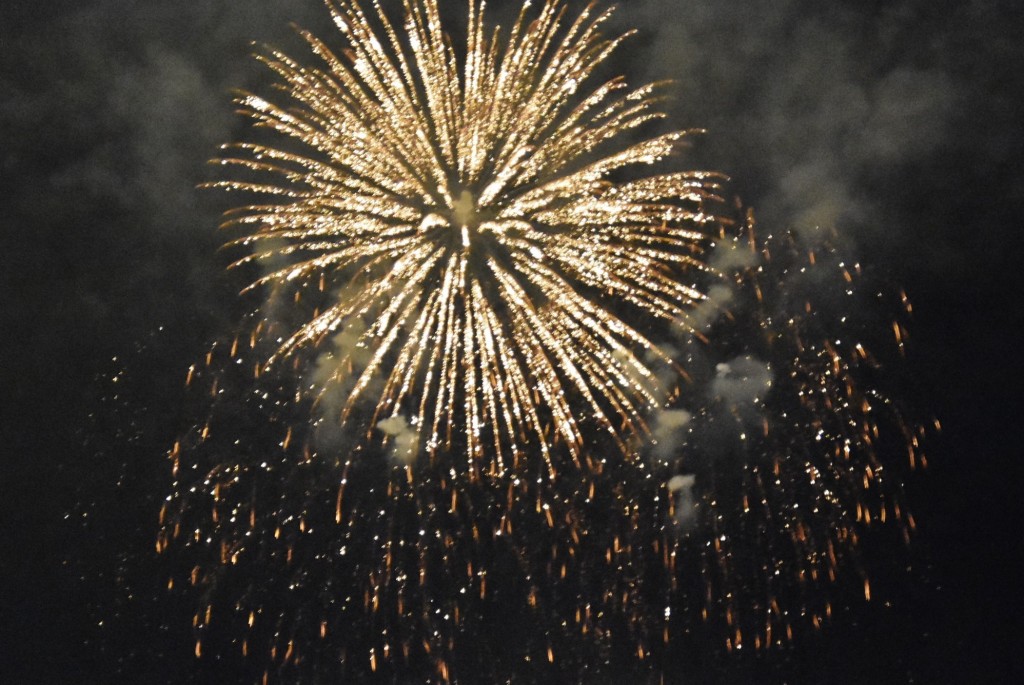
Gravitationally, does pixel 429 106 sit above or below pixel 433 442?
above

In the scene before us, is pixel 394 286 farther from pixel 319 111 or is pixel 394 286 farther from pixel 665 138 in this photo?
pixel 665 138

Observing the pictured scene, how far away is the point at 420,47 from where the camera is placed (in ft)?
24.6

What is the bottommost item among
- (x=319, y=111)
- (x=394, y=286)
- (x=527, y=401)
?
(x=527, y=401)

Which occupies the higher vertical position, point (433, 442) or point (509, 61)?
point (509, 61)

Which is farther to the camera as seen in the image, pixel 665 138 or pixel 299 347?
pixel 299 347

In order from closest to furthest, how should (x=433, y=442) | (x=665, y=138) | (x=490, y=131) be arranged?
(x=490, y=131), (x=665, y=138), (x=433, y=442)

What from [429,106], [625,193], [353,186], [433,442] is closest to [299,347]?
[433,442]

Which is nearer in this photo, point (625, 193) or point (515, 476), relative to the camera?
point (625, 193)

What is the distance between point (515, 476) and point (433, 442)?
868 mm

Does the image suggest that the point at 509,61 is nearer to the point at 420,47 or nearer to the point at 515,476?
the point at 420,47

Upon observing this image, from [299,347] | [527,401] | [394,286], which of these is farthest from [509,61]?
[299,347]

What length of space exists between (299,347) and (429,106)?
9.37ft

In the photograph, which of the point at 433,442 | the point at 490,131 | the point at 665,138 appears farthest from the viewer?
the point at 433,442

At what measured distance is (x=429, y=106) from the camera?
24.4 ft
